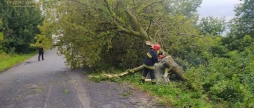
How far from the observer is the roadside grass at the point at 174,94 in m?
6.41

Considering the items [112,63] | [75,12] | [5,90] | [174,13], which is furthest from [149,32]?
[5,90]

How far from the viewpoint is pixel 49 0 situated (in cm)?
1116

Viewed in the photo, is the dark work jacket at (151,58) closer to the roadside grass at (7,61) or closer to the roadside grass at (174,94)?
the roadside grass at (174,94)

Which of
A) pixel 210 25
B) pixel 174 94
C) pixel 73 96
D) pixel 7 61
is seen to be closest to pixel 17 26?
pixel 7 61

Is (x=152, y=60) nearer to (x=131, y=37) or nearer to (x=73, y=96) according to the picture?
(x=131, y=37)

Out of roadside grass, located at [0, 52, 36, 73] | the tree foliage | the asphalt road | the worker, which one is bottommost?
the asphalt road

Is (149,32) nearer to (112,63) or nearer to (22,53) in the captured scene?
(112,63)

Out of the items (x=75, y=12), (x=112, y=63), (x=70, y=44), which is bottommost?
(x=112, y=63)

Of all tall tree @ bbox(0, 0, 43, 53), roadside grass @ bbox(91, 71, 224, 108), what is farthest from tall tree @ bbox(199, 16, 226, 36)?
tall tree @ bbox(0, 0, 43, 53)

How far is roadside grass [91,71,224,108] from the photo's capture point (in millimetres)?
6411

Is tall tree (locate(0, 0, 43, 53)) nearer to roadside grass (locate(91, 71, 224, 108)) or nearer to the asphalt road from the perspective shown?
the asphalt road

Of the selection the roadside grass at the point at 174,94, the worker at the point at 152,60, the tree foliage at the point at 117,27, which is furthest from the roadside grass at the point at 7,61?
the worker at the point at 152,60

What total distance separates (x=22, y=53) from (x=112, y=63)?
19.7 m

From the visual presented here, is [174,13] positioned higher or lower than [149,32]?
higher
